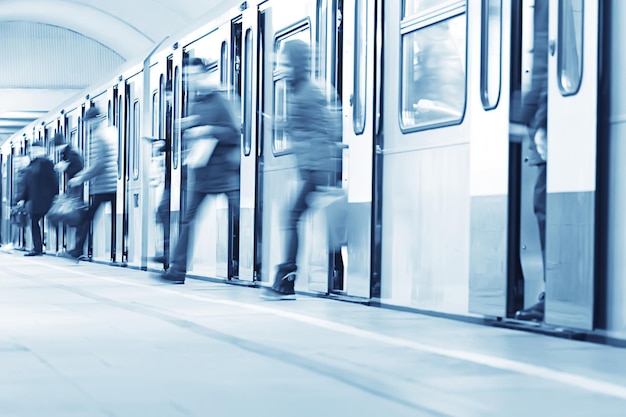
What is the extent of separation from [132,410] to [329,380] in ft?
2.95

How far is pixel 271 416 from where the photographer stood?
345 centimetres

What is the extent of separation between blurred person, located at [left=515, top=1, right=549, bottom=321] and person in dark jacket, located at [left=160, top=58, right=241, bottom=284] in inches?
168

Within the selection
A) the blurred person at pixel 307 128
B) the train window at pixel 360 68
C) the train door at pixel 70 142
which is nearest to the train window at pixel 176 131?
the blurred person at pixel 307 128

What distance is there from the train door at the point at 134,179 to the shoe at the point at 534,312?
8450 millimetres

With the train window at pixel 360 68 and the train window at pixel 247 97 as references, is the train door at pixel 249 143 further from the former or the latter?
the train window at pixel 360 68

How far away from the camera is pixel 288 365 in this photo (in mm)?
4609

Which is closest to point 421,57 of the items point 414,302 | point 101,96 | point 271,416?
point 414,302

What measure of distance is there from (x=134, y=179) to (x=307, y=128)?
6.86 metres

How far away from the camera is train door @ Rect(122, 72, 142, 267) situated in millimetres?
14117

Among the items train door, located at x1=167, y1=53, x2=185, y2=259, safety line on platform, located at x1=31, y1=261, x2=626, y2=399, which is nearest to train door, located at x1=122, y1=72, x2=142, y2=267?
train door, located at x1=167, y1=53, x2=185, y2=259

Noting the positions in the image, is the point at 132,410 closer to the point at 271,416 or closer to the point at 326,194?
the point at 271,416

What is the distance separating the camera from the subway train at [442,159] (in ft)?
18.1

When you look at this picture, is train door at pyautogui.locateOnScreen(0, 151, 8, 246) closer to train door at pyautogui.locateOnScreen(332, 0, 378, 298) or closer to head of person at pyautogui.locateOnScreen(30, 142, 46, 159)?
head of person at pyautogui.locateOnScreen(30, 142, 46, 159)

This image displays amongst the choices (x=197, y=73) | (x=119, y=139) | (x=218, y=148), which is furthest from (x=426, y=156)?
(x=119, y=139)
